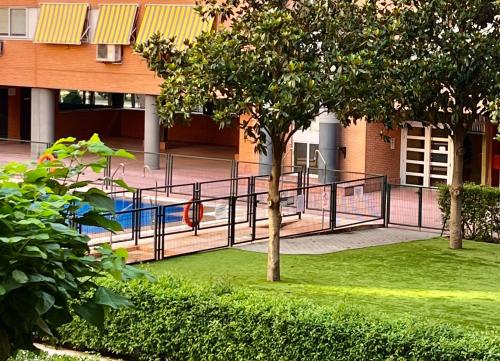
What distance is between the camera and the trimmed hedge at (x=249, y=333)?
9.16m

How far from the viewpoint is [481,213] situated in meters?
21.0

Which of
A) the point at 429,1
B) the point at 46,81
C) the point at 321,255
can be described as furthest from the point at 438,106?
the point at 46,81

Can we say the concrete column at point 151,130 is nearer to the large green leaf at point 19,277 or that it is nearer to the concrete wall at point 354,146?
the concrete wall at point 354,146

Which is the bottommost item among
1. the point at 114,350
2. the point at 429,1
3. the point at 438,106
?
the point at 114,350

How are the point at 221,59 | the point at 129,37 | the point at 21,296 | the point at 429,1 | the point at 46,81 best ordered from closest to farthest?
the point at 21,296 → the point at 221,59 → the point at 429,1 → the point at 129,37 → the point at 46,81

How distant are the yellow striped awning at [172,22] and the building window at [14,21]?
219 inches

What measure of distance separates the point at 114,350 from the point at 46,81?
26.5m

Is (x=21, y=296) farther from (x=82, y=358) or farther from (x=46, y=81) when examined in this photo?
(x=46, y=81)

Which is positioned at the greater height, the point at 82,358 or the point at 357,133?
the point at 357,133

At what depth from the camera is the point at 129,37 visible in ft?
112

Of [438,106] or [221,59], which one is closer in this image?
[221,59]

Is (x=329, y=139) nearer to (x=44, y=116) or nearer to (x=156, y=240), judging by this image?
(x=44, y=116)

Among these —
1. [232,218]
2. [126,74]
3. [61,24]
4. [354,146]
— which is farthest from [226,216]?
[61,24]

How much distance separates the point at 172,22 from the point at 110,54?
8.85 ft
